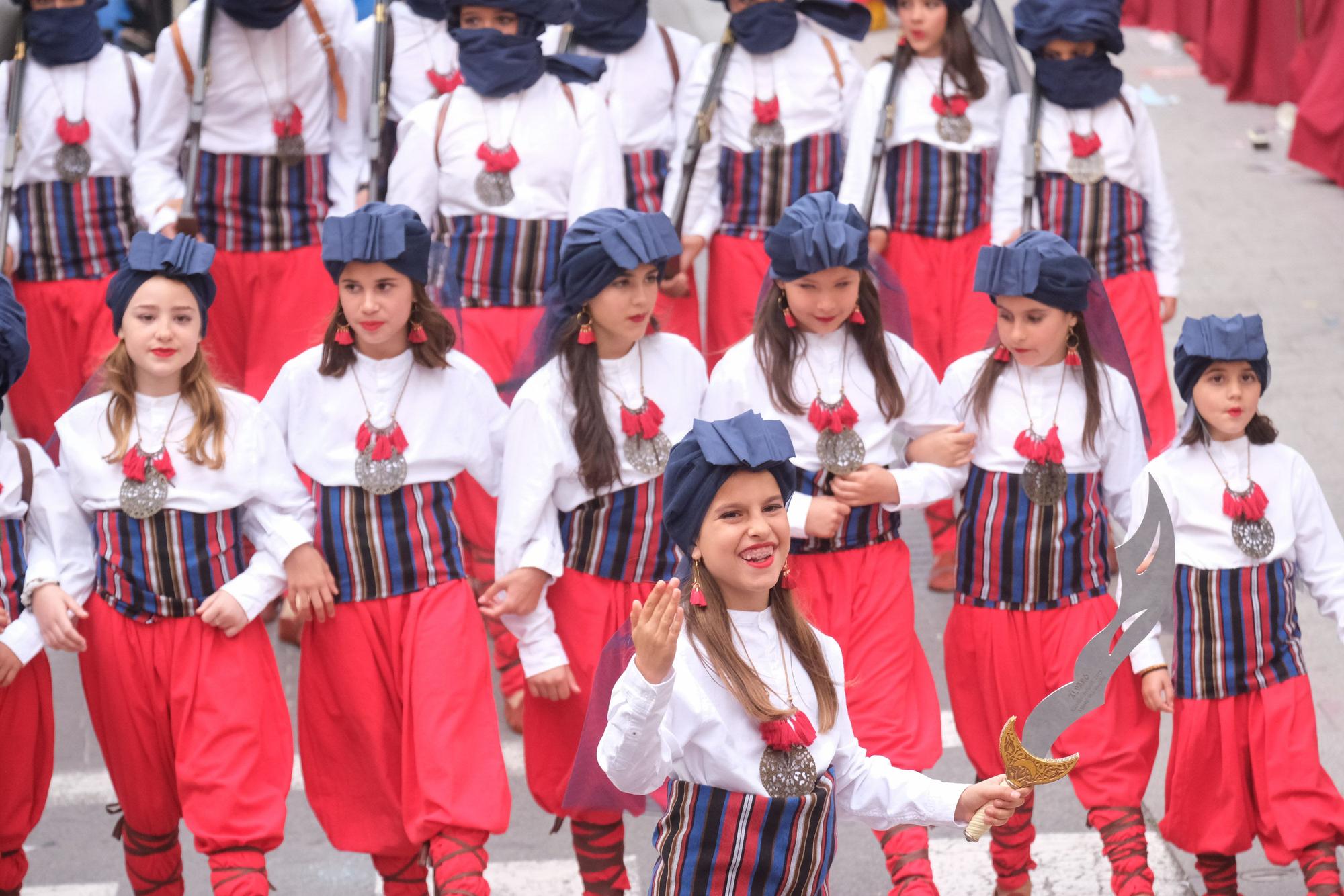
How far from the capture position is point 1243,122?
40.3 ft

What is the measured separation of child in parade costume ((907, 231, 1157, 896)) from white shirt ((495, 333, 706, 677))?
0.79 metres

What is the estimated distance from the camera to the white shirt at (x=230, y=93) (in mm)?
6316

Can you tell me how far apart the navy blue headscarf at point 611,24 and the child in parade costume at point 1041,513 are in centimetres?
244

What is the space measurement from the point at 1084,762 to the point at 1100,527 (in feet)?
2.10

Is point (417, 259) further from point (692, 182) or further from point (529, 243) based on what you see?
point (692, 182)

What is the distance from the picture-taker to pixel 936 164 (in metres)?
6.59

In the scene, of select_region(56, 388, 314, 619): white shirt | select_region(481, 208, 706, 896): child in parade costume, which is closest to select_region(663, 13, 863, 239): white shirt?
select_region(481, 208, 706, 896): child in parade costume

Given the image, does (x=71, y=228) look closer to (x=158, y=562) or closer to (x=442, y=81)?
(x=442, y=81)

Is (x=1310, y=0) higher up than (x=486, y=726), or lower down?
higher up

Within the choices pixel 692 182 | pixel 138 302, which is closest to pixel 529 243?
pixel 692 182

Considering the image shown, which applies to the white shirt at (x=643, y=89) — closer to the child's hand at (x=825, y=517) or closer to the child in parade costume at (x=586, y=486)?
the child in parade costume at (x=586, y=486)

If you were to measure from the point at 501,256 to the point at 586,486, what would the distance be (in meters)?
1.47

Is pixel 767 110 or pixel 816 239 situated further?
pixel 767 110

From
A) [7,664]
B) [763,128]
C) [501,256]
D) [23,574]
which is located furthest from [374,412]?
[763,128]
